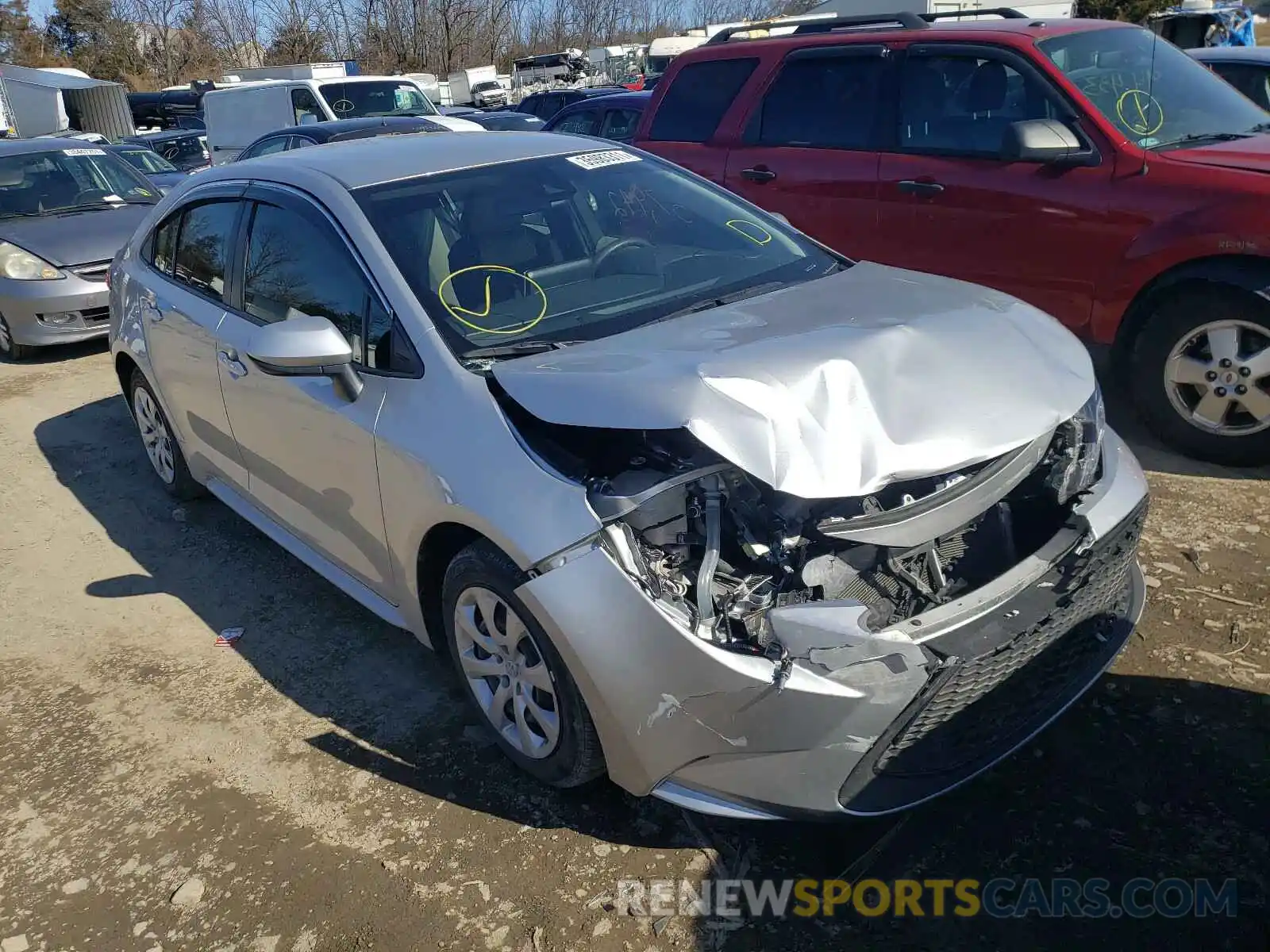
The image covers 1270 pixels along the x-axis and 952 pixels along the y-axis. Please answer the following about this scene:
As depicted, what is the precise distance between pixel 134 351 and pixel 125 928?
3133 mm

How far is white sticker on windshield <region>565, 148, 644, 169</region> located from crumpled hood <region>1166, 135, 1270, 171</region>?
254 cm

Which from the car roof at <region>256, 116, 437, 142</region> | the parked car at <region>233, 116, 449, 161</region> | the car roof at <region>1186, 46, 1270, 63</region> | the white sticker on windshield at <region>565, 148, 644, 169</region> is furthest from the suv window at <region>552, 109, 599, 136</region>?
the white sticker on windshield at <region>565, 148, 644, 169</region>

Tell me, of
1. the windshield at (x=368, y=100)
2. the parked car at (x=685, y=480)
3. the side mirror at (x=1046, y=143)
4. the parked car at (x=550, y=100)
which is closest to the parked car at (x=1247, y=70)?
the side mirror at (x=1046, y=143)

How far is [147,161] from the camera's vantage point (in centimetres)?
1370

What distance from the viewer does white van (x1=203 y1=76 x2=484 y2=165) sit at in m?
13.9

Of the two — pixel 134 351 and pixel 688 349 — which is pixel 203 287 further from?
pixel 688 349

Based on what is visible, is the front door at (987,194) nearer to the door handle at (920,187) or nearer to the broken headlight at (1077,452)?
the door handle at (920,187)

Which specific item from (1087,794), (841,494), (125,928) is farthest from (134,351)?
(1087,794)

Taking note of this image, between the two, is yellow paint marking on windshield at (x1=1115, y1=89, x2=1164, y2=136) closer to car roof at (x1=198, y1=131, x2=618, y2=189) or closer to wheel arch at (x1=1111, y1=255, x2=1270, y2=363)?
wheel arch at (x1=1111, y1=255, x2=1270, y2=363)

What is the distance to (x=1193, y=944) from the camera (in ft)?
7.65

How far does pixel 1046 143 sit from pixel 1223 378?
1.36 m

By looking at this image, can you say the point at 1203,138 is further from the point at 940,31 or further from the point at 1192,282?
the point at 940,31

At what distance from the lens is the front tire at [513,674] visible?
2.66 meters

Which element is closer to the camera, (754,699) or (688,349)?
(754,699)
